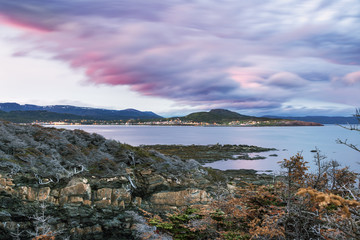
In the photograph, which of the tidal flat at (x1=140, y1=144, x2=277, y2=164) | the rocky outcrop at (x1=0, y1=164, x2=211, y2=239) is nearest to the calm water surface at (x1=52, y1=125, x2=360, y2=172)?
the tidal flat at (x1=140, y1=144, x2=277, y2=164)

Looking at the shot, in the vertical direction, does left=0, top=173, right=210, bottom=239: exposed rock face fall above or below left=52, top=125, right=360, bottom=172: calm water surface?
above

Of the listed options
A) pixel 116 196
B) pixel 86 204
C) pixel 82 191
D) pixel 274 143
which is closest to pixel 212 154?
pixel 274 143

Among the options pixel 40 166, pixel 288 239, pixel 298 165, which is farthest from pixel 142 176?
pixel 288 239

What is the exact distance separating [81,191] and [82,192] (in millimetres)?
76

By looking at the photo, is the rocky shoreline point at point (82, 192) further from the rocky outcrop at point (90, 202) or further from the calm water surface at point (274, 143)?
the calm water surface at point (274, 143)

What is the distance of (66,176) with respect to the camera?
1338 cm

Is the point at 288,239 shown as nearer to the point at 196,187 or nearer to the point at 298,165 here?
the point at 298,165

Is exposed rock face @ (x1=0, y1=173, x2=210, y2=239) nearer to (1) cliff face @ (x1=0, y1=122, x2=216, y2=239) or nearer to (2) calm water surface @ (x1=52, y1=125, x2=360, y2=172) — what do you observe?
(1) cliff face @ (x1=0, y1=122, x2=216, y2=239)

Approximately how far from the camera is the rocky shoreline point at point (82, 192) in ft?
36.1

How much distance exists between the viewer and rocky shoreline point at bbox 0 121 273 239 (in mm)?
11016

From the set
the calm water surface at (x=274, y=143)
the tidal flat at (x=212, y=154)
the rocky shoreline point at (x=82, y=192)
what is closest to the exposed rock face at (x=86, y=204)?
the rocky shoreline point at (x=82, y=192)

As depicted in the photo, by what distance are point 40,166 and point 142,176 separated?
5948mm

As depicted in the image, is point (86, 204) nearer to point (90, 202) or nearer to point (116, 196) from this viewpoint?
point (90, 202)

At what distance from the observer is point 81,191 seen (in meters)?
12.7
